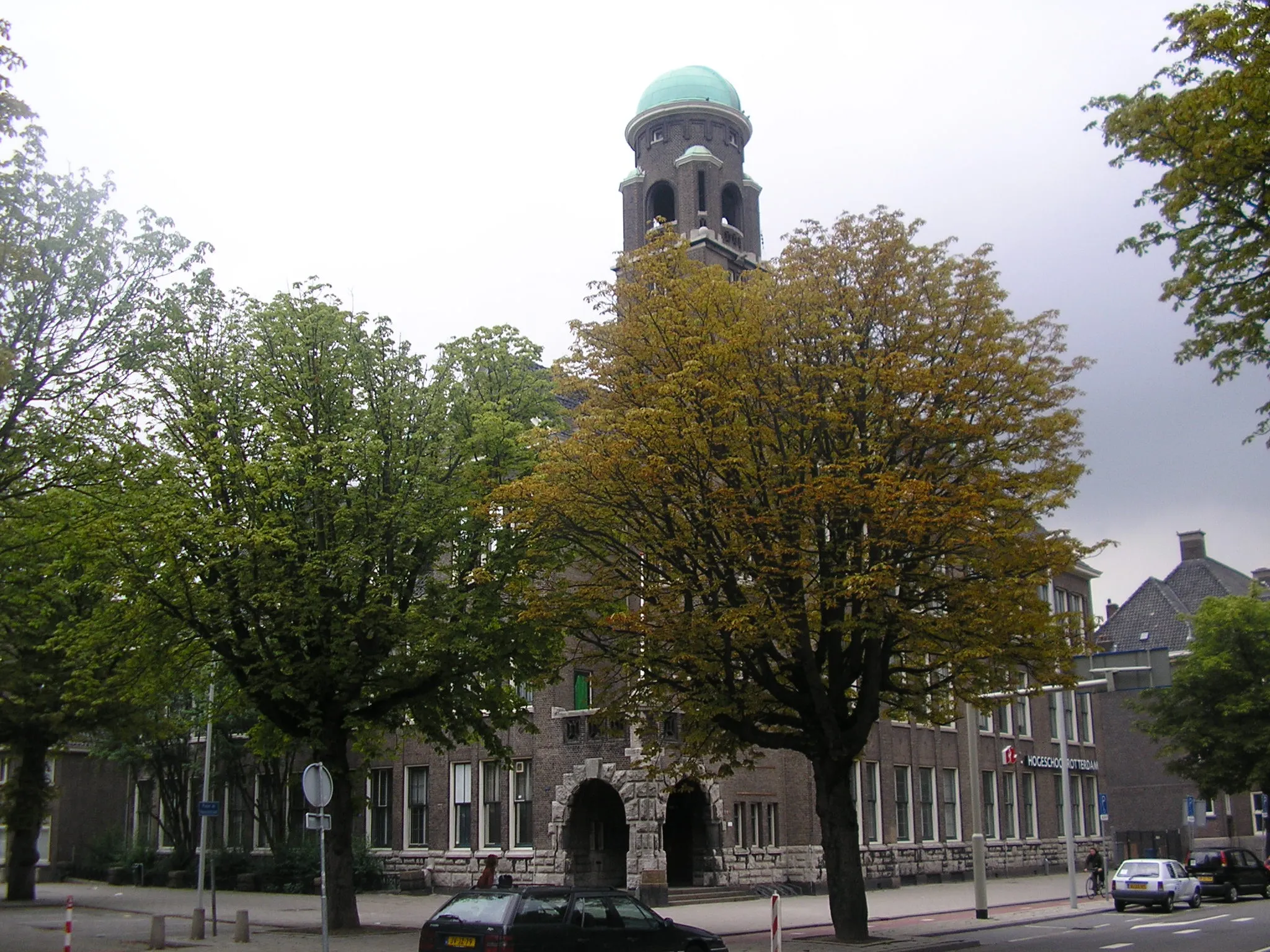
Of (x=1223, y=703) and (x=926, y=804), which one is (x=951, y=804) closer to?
(x=926, y=804)

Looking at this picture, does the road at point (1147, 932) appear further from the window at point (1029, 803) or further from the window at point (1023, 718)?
the window at point (1023, 718)

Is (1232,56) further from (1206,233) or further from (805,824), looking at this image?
(805,824)

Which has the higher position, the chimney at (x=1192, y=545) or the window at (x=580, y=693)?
the chimney at (x=1192, y=545)

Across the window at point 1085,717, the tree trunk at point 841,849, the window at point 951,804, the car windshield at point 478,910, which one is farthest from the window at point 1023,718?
the car windshield at point 478,910

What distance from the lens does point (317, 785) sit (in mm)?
16734

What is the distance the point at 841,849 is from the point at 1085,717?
144 feet

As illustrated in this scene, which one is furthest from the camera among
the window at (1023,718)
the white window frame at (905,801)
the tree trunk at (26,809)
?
the window at (1023,718)

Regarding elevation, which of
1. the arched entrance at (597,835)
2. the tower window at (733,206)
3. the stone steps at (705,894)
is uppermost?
the tower window at (733,206)

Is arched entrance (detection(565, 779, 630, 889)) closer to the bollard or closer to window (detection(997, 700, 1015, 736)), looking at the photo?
the bollard

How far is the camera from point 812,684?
21.0 m

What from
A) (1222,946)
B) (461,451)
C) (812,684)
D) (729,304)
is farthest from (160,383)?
(1222,946)

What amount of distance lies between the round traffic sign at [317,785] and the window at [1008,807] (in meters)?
40.7

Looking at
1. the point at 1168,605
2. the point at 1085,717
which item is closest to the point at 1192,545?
the point at 1168,605

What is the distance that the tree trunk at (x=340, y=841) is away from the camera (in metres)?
24.0
